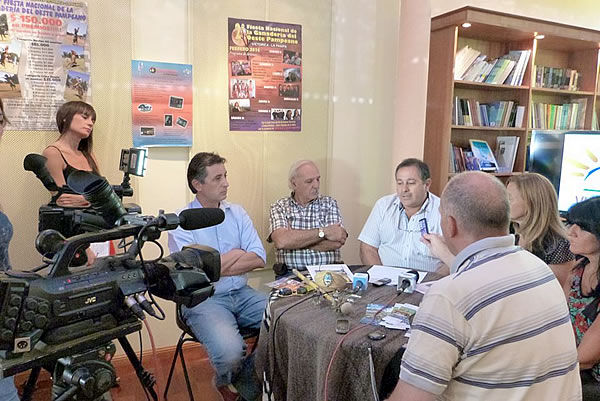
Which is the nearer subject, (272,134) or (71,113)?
(71,113)

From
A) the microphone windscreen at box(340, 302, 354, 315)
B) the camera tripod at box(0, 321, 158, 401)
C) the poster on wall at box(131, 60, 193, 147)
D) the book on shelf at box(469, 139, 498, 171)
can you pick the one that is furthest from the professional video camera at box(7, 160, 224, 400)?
the book on shelf at box(469, 139, 498, 171)

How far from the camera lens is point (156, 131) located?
284 cm

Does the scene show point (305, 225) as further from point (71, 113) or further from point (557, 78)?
point (557, 78)

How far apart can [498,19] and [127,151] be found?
2.66m

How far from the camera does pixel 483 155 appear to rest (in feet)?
12.5

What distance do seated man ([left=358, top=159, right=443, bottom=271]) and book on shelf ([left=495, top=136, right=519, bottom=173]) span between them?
1.54m

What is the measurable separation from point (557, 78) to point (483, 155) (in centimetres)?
100

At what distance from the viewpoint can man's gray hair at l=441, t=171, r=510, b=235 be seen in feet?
3.77

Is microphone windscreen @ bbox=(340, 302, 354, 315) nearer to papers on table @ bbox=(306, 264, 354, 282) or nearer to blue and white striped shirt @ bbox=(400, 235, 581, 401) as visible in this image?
papers on table @ bbox=(306, 264, 354, 282)

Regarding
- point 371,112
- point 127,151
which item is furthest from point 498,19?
point 127,151

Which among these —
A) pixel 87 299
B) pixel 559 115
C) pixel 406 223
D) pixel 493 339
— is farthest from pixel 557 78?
pixel 87 299

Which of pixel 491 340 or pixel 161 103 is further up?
pixel 161 103

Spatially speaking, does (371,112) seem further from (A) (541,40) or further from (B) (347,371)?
(B) (347,371)

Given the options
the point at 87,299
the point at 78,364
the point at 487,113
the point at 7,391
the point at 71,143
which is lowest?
the point at 7,391
